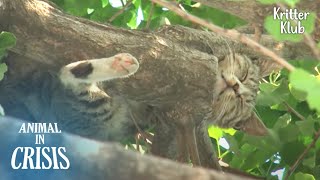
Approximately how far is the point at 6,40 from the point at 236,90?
0.64 m

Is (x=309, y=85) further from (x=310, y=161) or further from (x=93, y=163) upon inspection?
(x=310, y=161)

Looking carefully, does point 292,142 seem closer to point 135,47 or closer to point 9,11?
point 135,47

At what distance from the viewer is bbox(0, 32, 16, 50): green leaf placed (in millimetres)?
879

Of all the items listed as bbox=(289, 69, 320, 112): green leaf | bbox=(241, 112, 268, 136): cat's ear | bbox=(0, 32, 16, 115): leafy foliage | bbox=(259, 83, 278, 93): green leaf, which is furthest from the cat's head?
bbox=(289, 69, 320, 112): green leaf

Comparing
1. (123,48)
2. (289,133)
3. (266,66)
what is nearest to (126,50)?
(123,48)

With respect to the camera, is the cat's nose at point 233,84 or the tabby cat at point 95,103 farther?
the cat's nose at point 233,84

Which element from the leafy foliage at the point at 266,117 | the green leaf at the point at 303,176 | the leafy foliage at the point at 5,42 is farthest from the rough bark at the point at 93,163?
the green leaf at the point at 303,176

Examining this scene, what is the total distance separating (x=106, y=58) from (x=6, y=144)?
0.77 feet

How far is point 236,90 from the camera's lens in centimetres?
138

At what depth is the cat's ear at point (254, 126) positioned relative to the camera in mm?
1139

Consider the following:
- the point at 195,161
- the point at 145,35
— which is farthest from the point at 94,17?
the point at 195,161

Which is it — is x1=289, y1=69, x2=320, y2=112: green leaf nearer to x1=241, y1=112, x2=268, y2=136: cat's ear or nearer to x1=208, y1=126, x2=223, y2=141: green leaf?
x1=241, y1=112, x2=268, y2=136: cat's ear

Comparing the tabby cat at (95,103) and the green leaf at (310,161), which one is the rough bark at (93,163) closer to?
the tabby cat at (95,103)

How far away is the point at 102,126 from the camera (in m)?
1.13
